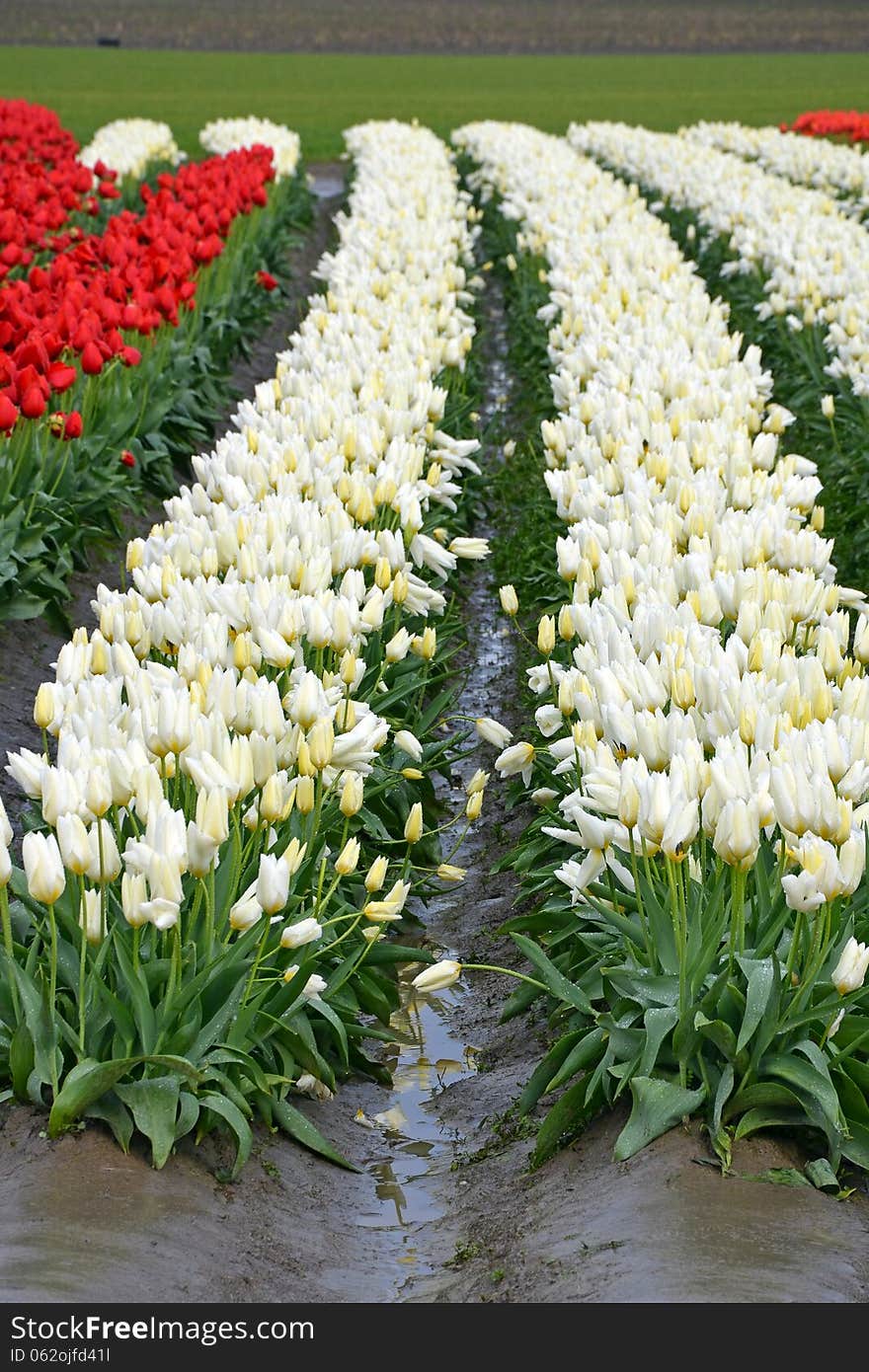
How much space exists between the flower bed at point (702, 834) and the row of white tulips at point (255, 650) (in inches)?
22.2

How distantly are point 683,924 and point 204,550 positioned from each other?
99.9 inches

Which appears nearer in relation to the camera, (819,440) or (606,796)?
(606,796)

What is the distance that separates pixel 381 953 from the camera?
17.0ft

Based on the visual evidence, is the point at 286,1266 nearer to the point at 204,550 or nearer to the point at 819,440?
the point at 204,550

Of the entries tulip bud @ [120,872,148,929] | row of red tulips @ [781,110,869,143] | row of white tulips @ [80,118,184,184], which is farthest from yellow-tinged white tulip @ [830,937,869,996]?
row of red tulips @ [781,110,869,143]

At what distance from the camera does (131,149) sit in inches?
1073

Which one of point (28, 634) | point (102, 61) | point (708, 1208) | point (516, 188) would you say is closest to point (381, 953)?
point (708, 1208)

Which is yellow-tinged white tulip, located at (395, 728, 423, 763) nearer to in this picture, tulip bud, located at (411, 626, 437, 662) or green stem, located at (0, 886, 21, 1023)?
tulip bud, located at (411, 626, 437, 662)

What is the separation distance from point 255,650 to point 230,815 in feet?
2.31

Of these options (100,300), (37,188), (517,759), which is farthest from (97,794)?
(37,188)

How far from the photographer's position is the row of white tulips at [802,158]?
23531mm

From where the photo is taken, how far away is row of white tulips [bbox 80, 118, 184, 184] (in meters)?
25.3

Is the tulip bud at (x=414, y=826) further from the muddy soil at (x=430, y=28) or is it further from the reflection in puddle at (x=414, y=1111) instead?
the muddy soil at (x=430, y=28)

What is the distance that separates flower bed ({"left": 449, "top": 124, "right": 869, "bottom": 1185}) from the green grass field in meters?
29.3
